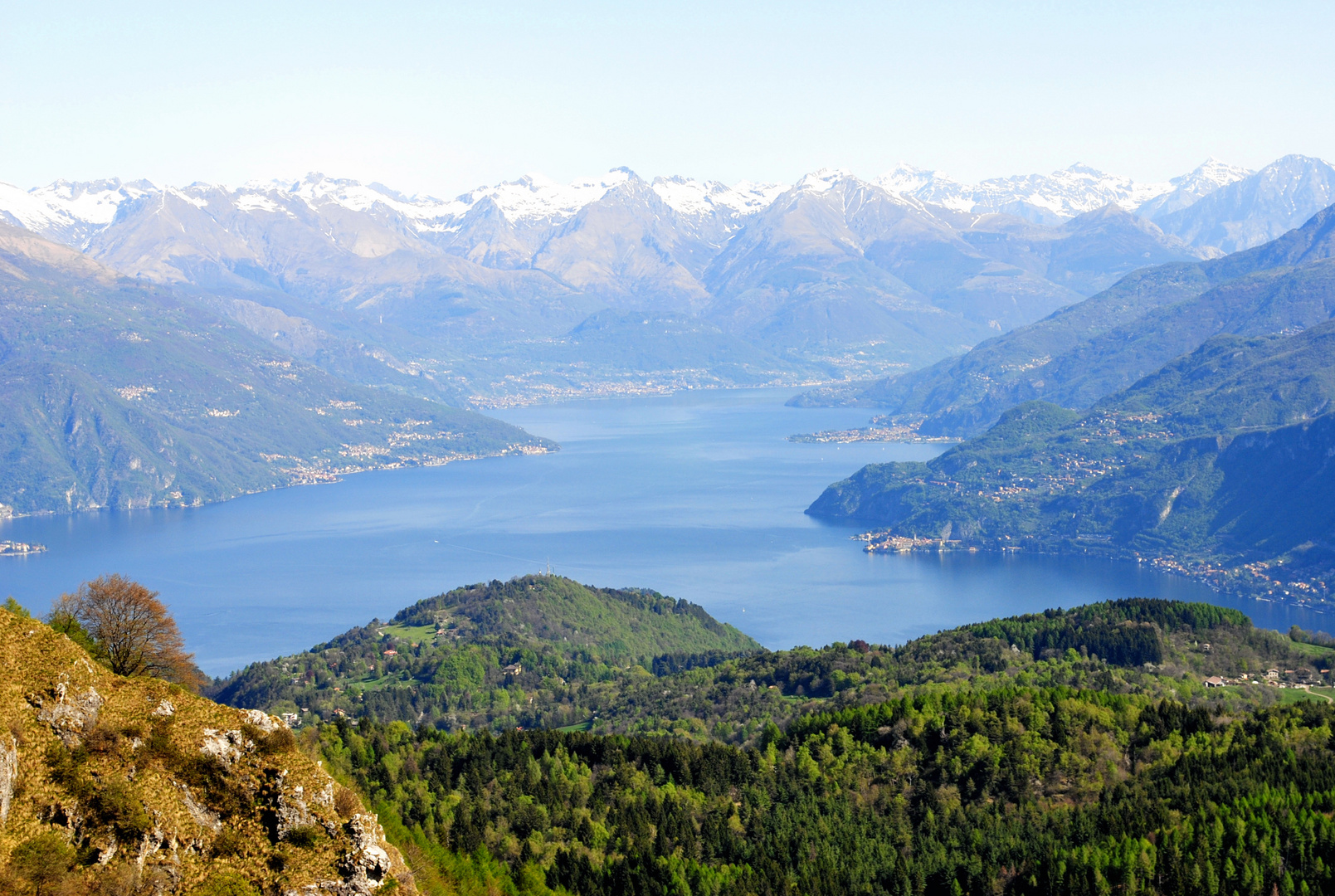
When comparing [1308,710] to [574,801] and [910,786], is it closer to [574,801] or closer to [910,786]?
[910,786]

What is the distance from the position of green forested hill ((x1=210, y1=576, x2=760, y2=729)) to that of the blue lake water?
11.5 metres

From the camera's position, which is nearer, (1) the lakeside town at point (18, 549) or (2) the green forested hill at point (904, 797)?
(2) the green forested hill at point (904, 797)

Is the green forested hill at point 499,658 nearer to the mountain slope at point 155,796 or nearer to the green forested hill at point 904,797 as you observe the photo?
the green forested hill at point 904,797

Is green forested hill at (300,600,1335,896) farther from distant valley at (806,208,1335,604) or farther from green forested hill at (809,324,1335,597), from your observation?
green forested hill at (809,324,1335,597)

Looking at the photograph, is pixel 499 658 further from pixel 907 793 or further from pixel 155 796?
pixel 155 796

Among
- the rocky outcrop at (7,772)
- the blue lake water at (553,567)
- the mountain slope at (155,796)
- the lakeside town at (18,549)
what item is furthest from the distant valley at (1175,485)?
the rocky outcrop at (7,772)

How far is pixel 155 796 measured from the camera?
19.9 meters

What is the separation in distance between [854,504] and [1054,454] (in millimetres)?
31753

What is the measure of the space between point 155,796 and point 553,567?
123 meters

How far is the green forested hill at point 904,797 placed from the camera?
37.4m

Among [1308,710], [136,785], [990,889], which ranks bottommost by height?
[990,889]

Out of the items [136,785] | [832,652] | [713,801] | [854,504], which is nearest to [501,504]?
[854,504]

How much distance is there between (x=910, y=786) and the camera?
Result: 4762 cm

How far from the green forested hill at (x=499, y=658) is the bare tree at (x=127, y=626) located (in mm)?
39281
